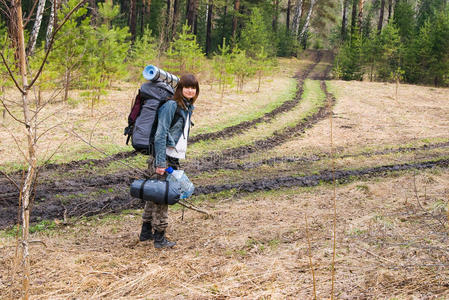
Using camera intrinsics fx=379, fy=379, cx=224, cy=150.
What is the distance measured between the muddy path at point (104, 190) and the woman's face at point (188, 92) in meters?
1.58

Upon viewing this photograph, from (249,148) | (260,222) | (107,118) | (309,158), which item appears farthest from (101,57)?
(260,222)

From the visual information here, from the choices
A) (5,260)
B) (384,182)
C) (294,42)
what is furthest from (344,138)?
(294,42)

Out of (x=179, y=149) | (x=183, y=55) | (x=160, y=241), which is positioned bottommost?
(x=160, y=241)

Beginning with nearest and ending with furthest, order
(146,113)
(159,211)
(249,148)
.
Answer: (146,113) → (159,211) → (249,148)

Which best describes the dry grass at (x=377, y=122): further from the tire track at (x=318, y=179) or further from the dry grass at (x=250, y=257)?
the dry grass at (x=250, y=257)

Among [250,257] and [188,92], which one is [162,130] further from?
[250,257]

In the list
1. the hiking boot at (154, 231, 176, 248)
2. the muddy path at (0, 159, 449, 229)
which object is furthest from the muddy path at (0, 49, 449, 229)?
the hiking boot at (154, 231, 176, 248)

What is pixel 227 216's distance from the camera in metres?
5.68

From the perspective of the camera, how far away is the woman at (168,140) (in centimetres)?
409

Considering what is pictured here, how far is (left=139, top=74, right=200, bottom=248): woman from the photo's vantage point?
4.09 metres

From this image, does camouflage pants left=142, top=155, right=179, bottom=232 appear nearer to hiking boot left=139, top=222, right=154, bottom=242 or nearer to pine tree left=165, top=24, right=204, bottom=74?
hiking boot left=139, top=222, right=154, bottom=242

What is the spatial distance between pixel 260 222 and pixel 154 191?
1.84 metres

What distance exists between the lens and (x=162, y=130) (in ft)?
13.3

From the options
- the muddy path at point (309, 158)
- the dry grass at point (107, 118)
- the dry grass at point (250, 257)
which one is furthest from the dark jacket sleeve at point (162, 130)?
the muddy path at point (309, 158)
